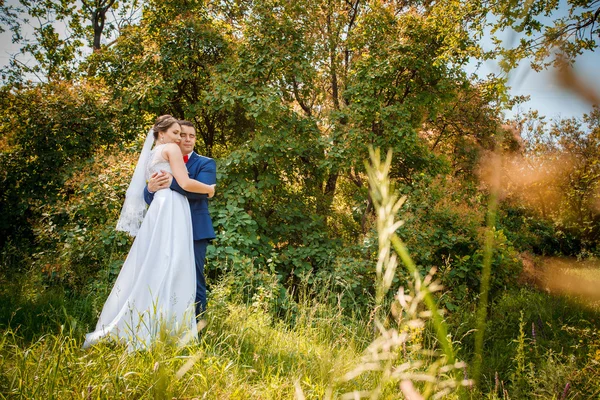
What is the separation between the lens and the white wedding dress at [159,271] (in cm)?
290

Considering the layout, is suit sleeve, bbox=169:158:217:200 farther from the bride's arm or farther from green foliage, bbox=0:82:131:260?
green foliage, bbox=0:82:131:260

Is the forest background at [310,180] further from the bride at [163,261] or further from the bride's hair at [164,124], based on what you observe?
the bride's hair at [164,124]

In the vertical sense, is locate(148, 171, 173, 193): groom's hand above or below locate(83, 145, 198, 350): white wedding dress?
above

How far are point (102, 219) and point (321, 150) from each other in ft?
13.3

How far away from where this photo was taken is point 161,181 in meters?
3.15

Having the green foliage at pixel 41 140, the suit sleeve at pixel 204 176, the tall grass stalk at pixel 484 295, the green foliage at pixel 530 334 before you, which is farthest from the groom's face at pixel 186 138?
the green foliage at pixel 41 140

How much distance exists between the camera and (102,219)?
5.59 metres

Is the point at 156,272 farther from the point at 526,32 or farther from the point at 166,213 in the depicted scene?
the point at 526,32

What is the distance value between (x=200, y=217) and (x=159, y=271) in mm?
591

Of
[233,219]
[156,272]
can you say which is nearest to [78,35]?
[233,219]

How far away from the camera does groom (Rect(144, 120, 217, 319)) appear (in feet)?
10.5

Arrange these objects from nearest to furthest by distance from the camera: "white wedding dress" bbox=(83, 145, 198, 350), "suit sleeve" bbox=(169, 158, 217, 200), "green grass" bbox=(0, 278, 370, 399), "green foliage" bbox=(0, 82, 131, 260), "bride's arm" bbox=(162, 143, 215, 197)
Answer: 1. "green grass" bbox=(0, 278, 370, 399)
2. "white wedding dress" bbox=(83, 145, 198, 350)
3. "bride's arm" bbox=(162, 143, 215, 197)
4. "suit sleeve" bbox=(169, 158, 217, 200)
5. "green foliage" bbox=(0, 82, 131, 260)

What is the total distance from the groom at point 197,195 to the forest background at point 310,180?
428mm

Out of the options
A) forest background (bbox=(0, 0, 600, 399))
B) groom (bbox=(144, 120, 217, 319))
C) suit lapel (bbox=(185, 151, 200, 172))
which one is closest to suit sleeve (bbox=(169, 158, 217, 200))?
groom (bbox=(144, 120, 217, 319))
